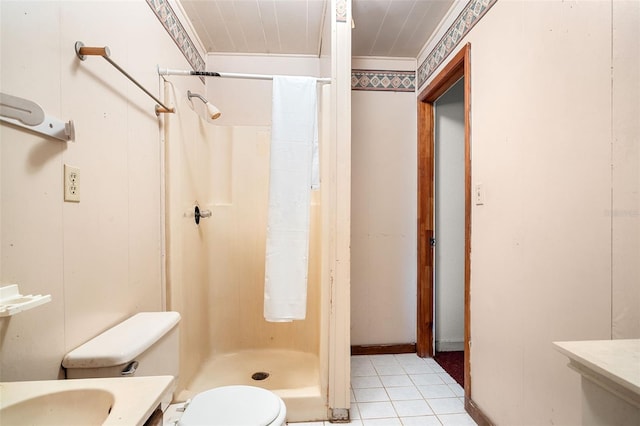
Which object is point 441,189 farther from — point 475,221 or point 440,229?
point 475,221

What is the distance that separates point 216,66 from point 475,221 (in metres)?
2.20

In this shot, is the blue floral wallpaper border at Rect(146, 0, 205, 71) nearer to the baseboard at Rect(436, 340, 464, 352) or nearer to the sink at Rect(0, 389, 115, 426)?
the sink at Rect(0, 389, 115, 426)

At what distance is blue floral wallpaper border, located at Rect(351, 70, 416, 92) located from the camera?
2.31m

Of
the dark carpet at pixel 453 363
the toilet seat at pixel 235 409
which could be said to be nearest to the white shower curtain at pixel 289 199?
the toilet seat at pixel 235 409

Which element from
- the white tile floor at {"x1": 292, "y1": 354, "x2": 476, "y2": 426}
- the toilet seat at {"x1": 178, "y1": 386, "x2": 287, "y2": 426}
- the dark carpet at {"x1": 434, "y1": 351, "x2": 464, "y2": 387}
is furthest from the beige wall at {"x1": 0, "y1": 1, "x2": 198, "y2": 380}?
the dark carpet at {"x1": 434, "y1": 351, "x2": 464, "y2": 387}

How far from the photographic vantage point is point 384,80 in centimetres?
233

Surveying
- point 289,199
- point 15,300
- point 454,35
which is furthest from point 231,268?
point 454,35

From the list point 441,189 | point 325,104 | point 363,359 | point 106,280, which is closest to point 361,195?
point 441,189

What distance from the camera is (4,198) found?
0.65 metres

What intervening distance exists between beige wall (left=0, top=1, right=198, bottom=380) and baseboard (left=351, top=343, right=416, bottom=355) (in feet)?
5.26

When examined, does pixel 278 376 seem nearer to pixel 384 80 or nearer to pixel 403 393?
pixel 403 393

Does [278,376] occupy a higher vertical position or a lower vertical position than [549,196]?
lower

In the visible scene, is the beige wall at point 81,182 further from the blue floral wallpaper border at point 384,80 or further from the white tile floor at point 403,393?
the blue floral wallpaper border at point 384,80

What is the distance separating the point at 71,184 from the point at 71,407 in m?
0.60
